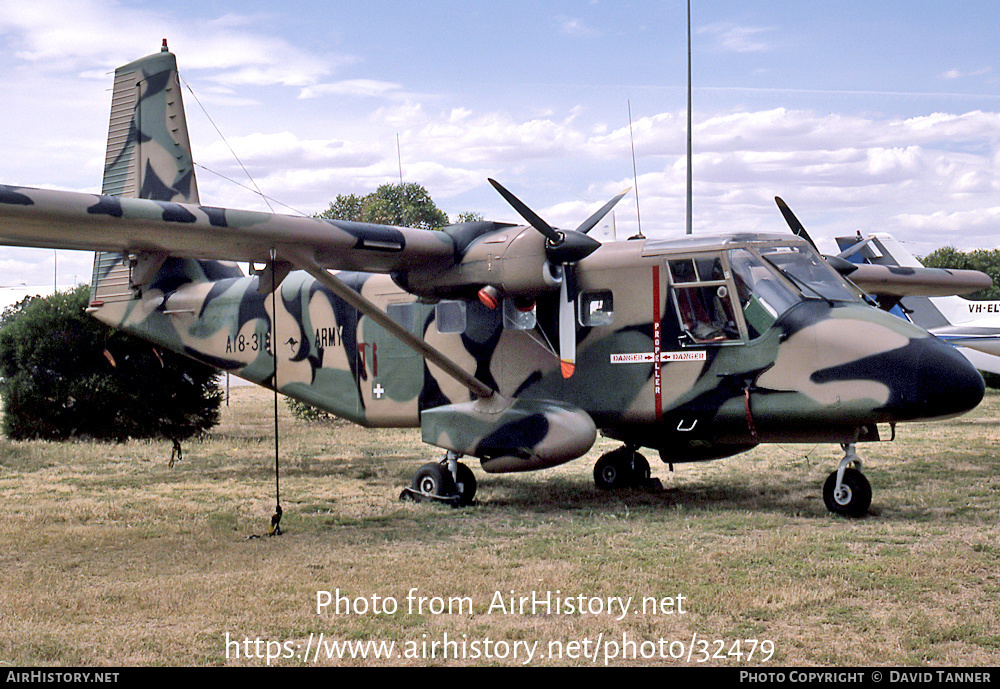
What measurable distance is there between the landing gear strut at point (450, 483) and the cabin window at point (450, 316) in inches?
59.5

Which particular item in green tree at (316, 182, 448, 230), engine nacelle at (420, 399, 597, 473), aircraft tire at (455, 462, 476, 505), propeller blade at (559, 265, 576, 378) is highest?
green tree at (316, 182, 448, 230)

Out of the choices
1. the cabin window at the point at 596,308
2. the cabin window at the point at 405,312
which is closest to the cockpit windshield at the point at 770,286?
the cabin window at the point at 596,308

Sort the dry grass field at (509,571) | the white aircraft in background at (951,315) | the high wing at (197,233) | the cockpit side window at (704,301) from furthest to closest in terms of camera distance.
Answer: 1. the white aircraft in background at (951,315)
2. the cockpit side window at (704,301)
3. the high wing at (197,233)
4. the dry grass field at (509,571)

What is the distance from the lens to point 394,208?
147 ft

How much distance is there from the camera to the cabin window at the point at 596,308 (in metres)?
10.6

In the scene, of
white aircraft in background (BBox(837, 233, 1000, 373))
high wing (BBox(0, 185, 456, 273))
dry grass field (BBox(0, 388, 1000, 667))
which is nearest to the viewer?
dry grass field (BBox(0, 388, 1000, 667))

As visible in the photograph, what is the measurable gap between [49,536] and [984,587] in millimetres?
8369

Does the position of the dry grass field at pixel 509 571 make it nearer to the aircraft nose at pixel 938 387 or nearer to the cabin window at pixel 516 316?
the aircraft nose at pixel 938 387

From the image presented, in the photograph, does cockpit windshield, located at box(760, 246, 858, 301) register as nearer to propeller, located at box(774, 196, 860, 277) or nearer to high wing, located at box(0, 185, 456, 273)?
propeller, located at box(774, 196, 860, 277)

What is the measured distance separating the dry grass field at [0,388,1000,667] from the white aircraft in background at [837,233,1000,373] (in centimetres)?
979

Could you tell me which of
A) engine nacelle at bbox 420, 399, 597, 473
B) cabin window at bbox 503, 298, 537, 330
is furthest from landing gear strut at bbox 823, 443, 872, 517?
cabin window at bbox 503, 298, 537, 330

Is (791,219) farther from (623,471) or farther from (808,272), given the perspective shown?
(623,471)

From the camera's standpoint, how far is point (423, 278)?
10867mm

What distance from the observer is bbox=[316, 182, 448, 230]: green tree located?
1729 inches
